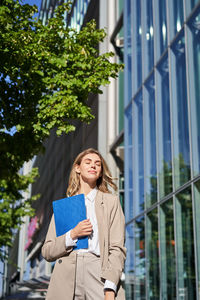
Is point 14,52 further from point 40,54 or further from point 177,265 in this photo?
point 177,265

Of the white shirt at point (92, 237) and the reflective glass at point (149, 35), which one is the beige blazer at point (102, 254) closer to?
the white shirt at point (92, 237)

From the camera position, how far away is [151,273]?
12.4 meters

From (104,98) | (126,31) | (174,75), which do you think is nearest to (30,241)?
(104,98)

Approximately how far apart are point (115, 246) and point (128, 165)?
1302cm

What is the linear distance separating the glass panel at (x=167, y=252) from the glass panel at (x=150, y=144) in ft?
3.20

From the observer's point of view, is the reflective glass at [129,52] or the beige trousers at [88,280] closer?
the beige trousers at [88,280]

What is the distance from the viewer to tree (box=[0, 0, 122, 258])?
8172 millimetres

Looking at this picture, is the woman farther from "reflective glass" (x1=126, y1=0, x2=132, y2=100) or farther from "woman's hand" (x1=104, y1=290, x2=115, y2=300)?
"reflective glass" (x1=126, y1=0, x2=132, y2=100)

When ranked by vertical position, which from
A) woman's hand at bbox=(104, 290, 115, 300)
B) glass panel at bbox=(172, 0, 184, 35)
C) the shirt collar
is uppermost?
Answer: glass panel at bbox=(172, 0, 184, 35)

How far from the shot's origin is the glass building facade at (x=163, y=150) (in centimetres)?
1008

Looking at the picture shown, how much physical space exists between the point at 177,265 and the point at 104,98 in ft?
36.2

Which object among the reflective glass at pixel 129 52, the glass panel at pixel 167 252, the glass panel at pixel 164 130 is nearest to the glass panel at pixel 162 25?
the glass panel at pixel 164 130

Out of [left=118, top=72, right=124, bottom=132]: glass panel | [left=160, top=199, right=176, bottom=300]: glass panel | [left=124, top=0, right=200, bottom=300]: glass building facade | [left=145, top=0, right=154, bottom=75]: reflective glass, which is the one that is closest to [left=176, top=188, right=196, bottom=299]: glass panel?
[left=124, top=0, right=200, bottom=300]: glass building facade

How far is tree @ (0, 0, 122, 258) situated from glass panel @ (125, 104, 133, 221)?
A: 6844mm
